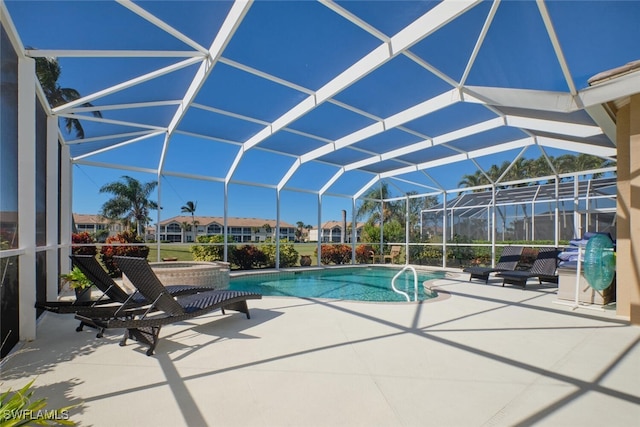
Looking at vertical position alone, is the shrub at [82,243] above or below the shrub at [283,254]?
above

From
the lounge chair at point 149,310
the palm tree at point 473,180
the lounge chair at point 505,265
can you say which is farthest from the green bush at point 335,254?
the lounge chair at point 149,310

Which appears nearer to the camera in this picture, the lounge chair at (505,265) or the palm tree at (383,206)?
the lounge chair at (505,265)

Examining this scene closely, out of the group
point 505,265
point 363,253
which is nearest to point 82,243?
point 363,253

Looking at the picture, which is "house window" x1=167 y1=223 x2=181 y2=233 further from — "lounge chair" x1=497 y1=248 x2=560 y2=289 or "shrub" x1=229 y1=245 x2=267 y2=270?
"lounge chair" x1=497 y1=248 x2=560 y2=289

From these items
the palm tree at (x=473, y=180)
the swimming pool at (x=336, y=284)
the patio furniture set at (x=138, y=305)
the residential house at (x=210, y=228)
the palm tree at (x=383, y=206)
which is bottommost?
the swimming pool at (x=336, y=284)

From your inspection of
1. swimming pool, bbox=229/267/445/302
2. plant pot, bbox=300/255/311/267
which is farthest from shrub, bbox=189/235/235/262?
plant pot, bbox=300/255/311/267

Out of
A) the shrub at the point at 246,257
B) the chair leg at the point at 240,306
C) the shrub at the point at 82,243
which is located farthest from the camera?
the shrub at the point at 246,257

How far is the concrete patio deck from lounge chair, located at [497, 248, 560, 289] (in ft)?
11.7

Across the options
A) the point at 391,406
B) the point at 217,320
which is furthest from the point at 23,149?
the point at 391,406

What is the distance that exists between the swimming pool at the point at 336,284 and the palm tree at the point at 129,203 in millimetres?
9105

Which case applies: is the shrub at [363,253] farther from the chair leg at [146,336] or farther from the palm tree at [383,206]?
the chair leg at [146,336]

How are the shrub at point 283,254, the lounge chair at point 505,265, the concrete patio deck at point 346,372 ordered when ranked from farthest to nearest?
the shrub at point 283,254 → the lounge chair at point 505,265 → the concrete patio deck at point 346,372

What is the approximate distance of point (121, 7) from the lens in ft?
14.5

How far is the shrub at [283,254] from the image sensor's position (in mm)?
14688
